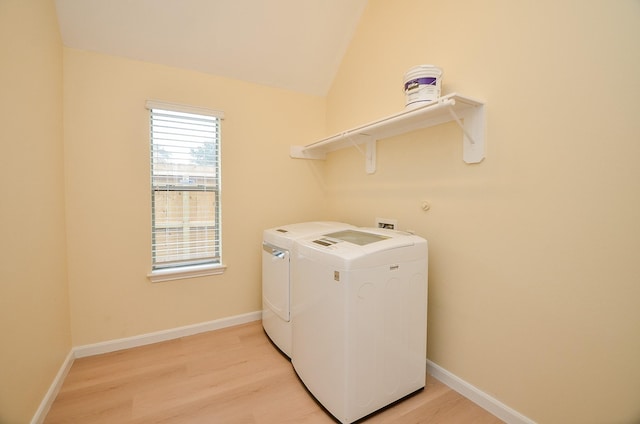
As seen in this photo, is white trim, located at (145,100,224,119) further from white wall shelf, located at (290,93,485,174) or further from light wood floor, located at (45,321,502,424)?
light wood floor, located at (45,321,502,424)

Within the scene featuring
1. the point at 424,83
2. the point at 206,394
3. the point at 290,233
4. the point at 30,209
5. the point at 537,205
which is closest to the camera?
the point at 537,205

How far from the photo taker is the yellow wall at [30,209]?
1.16 m

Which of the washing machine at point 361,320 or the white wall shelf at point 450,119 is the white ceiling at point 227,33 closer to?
the white wall shelf at point 450,119

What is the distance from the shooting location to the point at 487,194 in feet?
4.85

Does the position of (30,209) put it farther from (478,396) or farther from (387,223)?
(478,396)

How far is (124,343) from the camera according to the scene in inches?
82.3

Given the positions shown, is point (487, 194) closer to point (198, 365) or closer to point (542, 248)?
point (542, 248)

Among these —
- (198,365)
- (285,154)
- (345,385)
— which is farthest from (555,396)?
(285,154)

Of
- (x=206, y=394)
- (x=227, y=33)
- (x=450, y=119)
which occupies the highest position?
(x=227, y=33)

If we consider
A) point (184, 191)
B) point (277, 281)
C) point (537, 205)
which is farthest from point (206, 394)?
point (537, 205)

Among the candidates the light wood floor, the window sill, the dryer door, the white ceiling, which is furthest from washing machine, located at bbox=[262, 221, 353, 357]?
the white ceiling

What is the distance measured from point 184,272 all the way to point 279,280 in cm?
85

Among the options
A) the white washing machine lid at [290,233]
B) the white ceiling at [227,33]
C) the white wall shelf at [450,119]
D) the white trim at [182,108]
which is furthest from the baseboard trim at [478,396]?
the white ceiling at [227,33]

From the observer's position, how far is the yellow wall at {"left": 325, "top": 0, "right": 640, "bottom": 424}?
3.47ft
